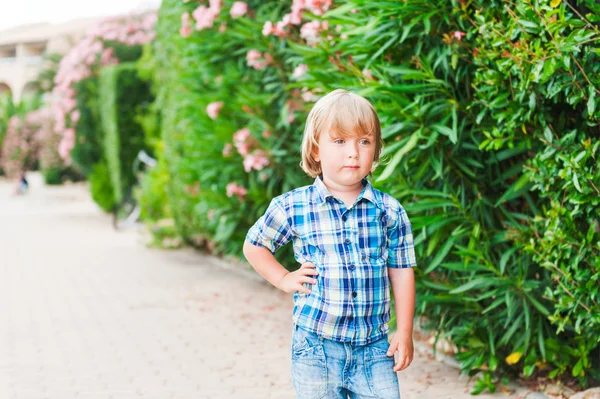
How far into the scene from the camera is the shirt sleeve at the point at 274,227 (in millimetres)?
2971

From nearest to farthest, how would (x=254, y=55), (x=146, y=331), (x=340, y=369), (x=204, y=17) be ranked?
1. (x=340, y=369)
2. (x=146, y=331)
3. (x=254, y=55)
4. (x=204, y=17)

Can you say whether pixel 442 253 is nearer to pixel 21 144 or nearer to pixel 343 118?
pixel 343 118

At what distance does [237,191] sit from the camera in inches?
311

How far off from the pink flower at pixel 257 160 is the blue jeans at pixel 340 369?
441 centimetres

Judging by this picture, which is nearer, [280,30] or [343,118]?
[343,118]

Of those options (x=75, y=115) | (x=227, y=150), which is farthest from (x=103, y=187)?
(x=227, y=150)

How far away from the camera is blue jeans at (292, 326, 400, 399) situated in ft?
9.57

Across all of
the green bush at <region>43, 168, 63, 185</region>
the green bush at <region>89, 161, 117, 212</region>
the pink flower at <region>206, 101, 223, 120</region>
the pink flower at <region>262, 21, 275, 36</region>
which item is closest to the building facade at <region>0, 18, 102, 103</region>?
the green bush at <region>43, 168, 63, 185</region>

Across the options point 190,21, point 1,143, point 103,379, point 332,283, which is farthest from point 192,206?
point 1,143

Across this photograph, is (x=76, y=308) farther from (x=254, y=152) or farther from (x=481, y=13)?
(x=481, y=13)

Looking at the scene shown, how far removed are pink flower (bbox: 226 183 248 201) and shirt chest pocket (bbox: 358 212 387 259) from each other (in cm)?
501

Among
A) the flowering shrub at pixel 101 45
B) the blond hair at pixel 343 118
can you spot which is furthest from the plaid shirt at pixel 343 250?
the flowering shrub at pixel 101 45

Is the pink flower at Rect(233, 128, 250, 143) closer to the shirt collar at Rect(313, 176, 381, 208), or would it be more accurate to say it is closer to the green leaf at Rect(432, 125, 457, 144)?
the green leaf at Rect(432, 125, 457, 144)

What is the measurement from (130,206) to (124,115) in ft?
5.95
